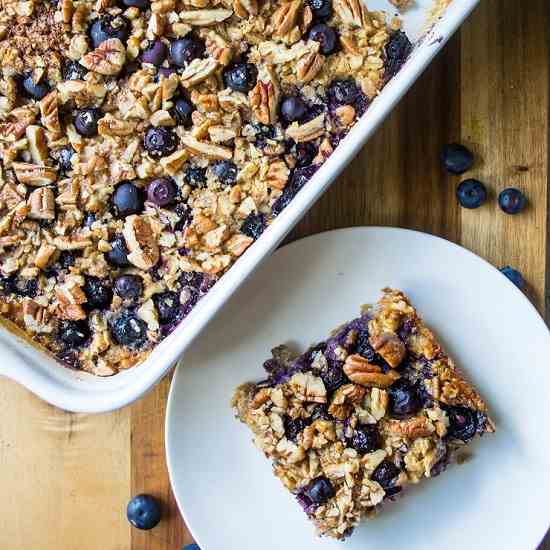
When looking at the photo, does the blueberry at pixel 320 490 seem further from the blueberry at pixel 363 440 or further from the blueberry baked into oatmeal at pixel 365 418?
the blueberry at pixel 363 440

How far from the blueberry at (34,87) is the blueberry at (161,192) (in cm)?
31

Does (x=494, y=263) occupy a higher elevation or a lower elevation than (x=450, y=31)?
lower

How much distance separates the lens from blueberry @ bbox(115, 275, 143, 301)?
5.39 feet

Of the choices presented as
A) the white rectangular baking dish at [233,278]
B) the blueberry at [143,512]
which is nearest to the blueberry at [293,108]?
the white rectangular baking dish at [233,278]

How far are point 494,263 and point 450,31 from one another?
698 millimetres

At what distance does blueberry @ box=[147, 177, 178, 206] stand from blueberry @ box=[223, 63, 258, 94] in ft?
0.79

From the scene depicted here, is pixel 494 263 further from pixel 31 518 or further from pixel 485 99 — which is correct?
pixel 31 518

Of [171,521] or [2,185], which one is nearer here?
[2,185]

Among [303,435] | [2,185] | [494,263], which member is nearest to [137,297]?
A: [2,185]

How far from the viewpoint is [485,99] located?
205cm

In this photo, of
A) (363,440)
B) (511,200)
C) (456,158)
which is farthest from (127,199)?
(511,200)

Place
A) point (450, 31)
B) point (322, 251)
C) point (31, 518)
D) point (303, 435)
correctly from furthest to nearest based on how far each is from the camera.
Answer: point (31, 518)
point (322, 251)
point (303, 435)
point (450, 31)

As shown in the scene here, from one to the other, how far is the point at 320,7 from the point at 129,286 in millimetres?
707

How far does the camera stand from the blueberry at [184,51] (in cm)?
164
